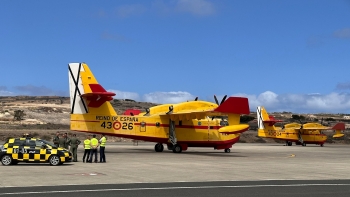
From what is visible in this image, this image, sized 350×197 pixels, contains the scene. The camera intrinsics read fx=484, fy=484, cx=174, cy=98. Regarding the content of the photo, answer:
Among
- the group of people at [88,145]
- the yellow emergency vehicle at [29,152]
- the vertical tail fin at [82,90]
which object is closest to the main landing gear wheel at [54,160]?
the yellow emergency vehicle at [29,152]

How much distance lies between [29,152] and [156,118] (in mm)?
17289

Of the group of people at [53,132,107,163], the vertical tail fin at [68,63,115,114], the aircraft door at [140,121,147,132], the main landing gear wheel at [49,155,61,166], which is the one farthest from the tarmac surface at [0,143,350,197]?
the aircraft door at [140,121,147,132]

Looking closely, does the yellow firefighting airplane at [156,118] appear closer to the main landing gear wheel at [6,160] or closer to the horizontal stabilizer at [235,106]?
the horizontal stabilizer at [235,106]

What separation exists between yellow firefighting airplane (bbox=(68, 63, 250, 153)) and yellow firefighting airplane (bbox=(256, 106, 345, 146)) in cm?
2344

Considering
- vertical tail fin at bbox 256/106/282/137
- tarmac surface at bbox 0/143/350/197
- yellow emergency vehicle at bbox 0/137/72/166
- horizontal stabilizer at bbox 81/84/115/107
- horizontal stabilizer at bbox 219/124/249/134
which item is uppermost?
horizontal stabilizer at bbox 81/84/115/107

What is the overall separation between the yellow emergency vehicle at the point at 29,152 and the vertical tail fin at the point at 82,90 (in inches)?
503

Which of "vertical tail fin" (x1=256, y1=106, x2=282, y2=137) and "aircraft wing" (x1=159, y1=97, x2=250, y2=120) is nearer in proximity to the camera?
"aircraft wing" (x1=159, y1=97, x2=250, y2=120)

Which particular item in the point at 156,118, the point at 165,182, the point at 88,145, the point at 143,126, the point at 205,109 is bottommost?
the point at 165,182

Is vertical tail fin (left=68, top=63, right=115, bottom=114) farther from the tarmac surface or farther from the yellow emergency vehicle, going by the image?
the tarmac surface

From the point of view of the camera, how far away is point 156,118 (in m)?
41.5

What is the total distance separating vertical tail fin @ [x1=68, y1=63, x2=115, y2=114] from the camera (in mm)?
38312

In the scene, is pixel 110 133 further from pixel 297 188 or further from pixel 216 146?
pixel 297 188

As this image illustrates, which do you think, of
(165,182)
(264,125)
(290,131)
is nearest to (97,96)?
(165,182)

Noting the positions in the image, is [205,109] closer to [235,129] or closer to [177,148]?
[235,129]
